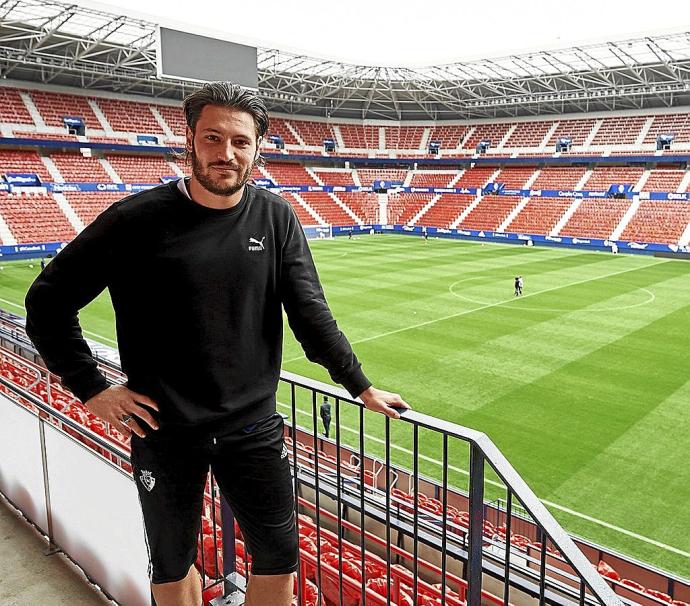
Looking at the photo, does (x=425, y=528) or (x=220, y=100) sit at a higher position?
(x=220, y=100)

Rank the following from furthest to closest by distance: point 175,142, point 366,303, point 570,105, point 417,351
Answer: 1. point 570,105
2. point 175,142
3. point 366,303
4. point 417,351

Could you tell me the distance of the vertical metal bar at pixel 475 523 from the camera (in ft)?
7.71

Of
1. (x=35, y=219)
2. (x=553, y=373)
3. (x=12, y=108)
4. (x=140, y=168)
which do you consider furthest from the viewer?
(x=140, y=168)

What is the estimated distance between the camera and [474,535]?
2.47 meters

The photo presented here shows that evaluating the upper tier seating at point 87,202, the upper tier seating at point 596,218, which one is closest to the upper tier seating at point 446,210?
the upper tier seating at point 596,218

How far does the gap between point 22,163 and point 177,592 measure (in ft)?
158

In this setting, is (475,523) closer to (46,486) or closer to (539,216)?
(46,486)

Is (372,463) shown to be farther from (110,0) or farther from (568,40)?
(568,40)

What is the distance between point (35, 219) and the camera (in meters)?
40.2

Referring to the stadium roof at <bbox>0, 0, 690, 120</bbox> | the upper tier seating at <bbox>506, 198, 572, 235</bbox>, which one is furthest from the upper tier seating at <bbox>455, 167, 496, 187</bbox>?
the upper tier seating at <bbox>506, 198, 572, 235</bbox>

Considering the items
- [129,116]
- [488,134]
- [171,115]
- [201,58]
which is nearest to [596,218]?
[488,134]

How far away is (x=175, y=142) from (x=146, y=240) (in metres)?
53.1

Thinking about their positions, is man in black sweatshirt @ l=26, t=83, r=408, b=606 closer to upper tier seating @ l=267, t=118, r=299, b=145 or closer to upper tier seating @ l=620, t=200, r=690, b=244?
upper tier seating @ l=620, t=200, r=690, b=244

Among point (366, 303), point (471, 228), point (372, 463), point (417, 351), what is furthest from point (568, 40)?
point (372, 463)
